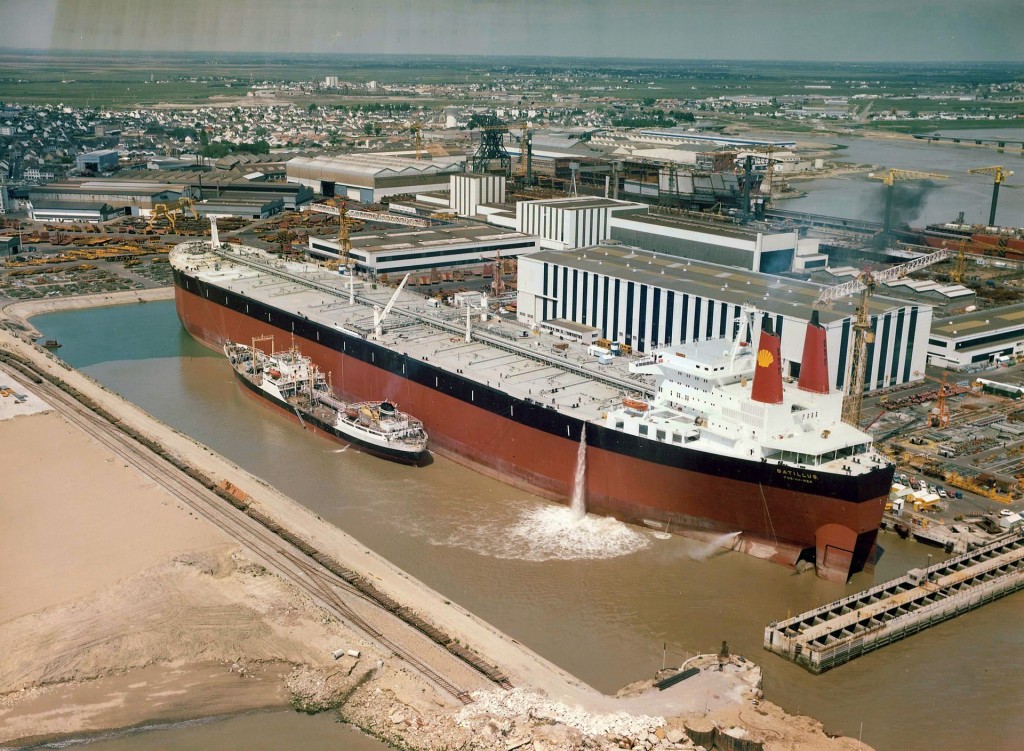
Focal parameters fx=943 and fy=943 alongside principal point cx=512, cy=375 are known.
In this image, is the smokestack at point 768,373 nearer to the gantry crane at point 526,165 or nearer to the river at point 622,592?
the river at point 622,592

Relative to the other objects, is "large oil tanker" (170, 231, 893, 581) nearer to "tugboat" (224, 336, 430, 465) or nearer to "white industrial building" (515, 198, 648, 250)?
"tugboat" (224, 336, 430, 465)

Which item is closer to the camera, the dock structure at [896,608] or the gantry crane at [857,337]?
the dock structure at [896,608]

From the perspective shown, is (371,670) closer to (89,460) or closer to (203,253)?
(89,460)

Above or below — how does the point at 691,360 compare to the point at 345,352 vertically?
above

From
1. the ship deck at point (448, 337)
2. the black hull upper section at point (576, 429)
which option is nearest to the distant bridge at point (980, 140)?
the ship deck at point (448, 337)

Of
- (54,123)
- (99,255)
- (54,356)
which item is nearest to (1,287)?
(99,255)
